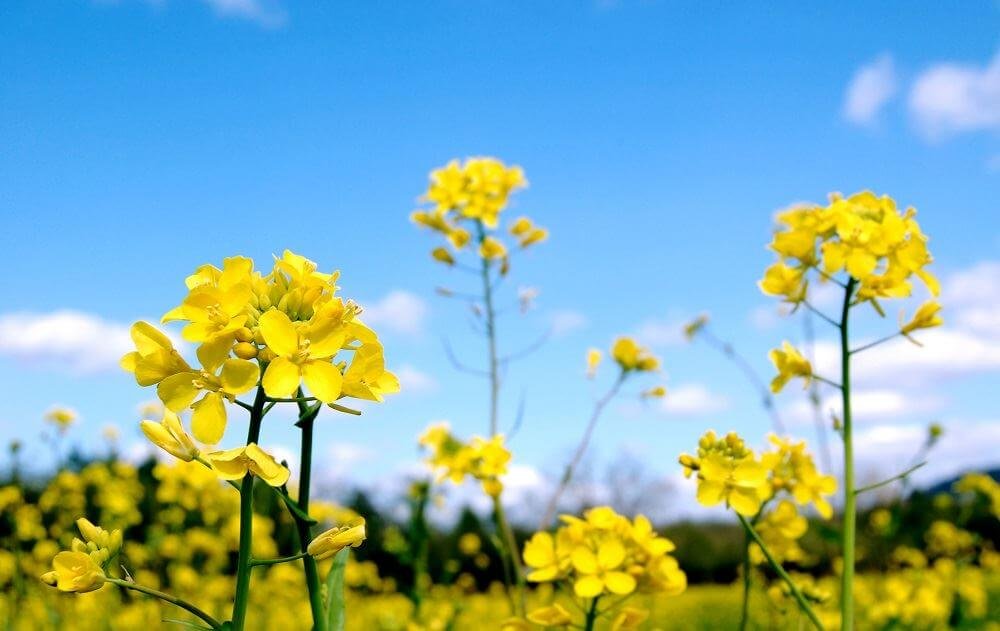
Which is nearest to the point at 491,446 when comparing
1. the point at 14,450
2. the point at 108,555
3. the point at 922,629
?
the point at 108,555

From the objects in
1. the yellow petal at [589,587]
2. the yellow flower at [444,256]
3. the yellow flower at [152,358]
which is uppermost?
the yellow flower at [444,256]

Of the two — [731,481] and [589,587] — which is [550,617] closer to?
[589,587]

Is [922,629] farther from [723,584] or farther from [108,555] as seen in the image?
[723,584]

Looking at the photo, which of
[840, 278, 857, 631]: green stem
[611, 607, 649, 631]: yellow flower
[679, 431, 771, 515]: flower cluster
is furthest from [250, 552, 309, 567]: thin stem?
[840, 278, 857, 631]: green stem

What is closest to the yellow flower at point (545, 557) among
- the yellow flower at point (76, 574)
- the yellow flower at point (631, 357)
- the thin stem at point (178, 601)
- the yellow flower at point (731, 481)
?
the yellow flower at point (731, 481)

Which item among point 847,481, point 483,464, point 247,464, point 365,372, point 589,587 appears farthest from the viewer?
point 483,464

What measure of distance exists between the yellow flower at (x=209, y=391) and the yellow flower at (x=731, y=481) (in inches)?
48.3

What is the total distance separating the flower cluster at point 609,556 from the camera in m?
2.00

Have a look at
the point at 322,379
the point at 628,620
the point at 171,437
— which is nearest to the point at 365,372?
the point at 322,379

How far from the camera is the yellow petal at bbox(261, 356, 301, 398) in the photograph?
50.3 inches

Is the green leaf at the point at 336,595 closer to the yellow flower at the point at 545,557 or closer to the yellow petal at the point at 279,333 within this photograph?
the yellow petal at the point at 279,333

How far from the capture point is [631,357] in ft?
13.8

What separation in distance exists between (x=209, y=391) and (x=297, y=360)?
0.15 metres

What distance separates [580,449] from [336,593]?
104 inches
